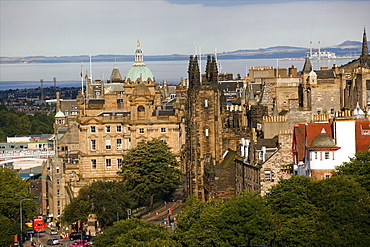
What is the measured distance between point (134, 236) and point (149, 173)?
145 feet

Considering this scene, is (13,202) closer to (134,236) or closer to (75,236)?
(75,236)

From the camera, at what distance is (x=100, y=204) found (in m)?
120

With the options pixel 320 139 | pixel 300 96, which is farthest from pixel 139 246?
pixel 300 96

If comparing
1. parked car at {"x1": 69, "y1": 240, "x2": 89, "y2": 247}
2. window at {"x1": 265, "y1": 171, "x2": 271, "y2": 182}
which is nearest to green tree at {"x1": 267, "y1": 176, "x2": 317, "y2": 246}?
window at {"x1": 265, "y1": 171, "x2": 271, "y2": 182}

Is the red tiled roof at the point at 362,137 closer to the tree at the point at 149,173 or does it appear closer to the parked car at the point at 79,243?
the parked car at the point at 79,243

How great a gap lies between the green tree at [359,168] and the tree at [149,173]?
4756 centimetres

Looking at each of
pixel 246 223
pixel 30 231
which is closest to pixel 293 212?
pixel 246 223

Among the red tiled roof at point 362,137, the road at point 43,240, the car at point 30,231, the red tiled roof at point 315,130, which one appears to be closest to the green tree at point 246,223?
the red tiled roof at point 315,130

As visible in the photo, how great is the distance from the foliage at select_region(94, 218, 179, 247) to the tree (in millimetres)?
33689

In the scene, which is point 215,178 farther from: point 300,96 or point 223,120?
point 300,96

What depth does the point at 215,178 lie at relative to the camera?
10519 cm

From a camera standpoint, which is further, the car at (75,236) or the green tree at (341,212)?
the car at (75,236)

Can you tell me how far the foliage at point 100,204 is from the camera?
119 metres

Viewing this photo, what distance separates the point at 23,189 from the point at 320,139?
59.3 meters
